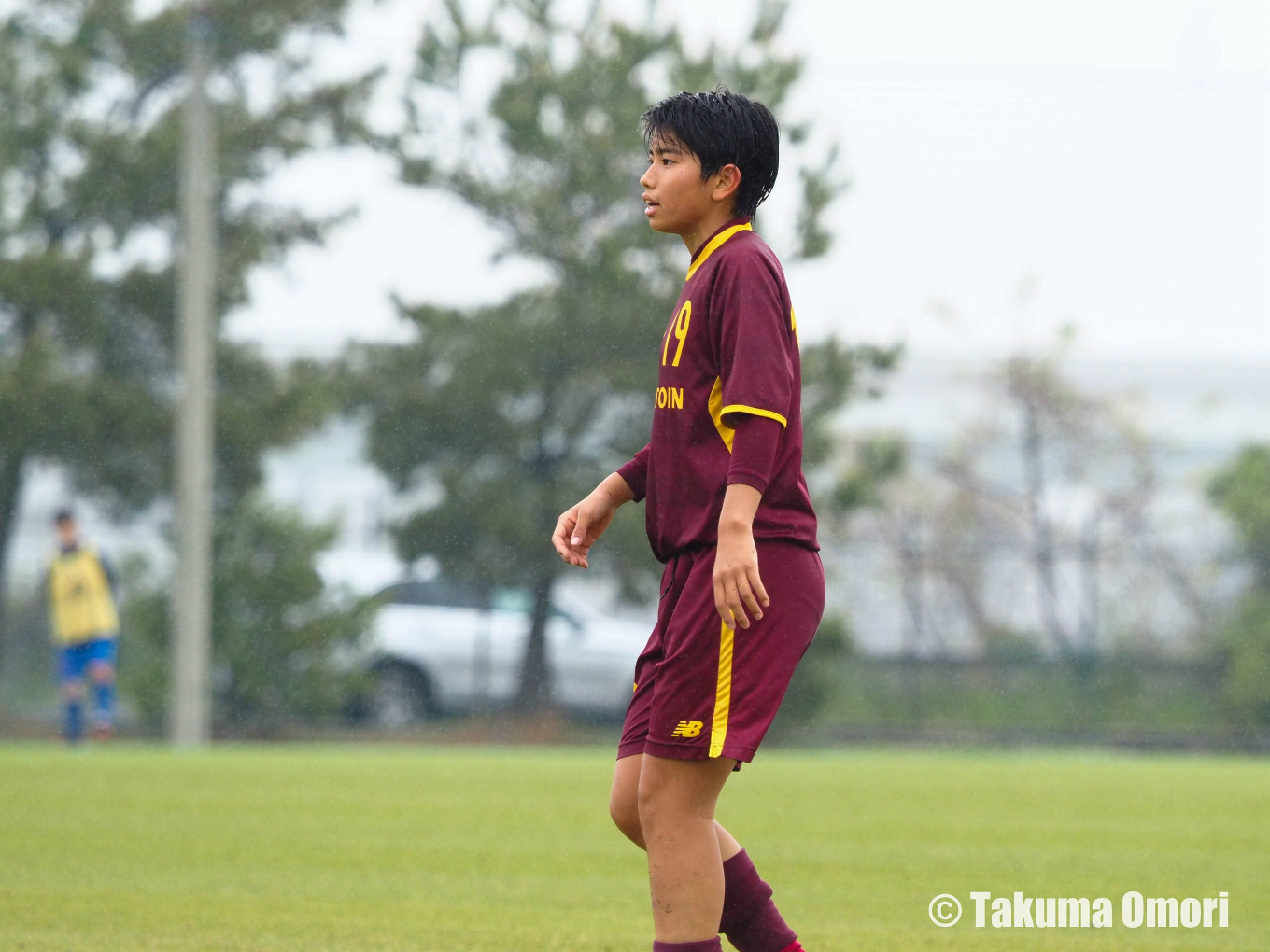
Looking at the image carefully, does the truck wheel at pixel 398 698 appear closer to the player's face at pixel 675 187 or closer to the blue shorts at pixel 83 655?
the blue shorts at pixel 83 655

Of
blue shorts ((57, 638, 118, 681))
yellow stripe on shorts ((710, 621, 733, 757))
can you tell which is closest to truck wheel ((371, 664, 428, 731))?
blue shorts ((57, 638, 118, 681))

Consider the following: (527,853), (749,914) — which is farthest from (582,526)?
(527,853)

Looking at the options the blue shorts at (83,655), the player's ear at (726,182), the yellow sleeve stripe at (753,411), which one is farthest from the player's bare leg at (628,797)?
the blue shorts at (83,655)

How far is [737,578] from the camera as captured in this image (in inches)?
108

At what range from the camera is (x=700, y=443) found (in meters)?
2.95

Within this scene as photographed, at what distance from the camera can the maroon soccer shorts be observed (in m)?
2.84

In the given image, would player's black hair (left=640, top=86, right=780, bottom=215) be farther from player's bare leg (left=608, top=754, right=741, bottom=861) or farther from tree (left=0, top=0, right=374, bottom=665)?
tree (left=0, top=0, right=374, bottom=665)

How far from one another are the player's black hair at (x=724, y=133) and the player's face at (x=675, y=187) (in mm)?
14

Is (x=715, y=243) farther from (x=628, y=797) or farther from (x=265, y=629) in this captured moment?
(x=265, y=629)

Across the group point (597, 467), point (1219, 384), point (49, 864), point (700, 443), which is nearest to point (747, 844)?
point (49, 864)

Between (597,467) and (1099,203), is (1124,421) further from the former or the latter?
(597,467)

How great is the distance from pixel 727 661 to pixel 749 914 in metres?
0.55

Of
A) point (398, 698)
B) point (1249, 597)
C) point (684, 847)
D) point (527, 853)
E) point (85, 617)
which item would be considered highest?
point (684, 847)

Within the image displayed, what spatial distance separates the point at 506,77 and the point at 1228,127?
20.0ft
